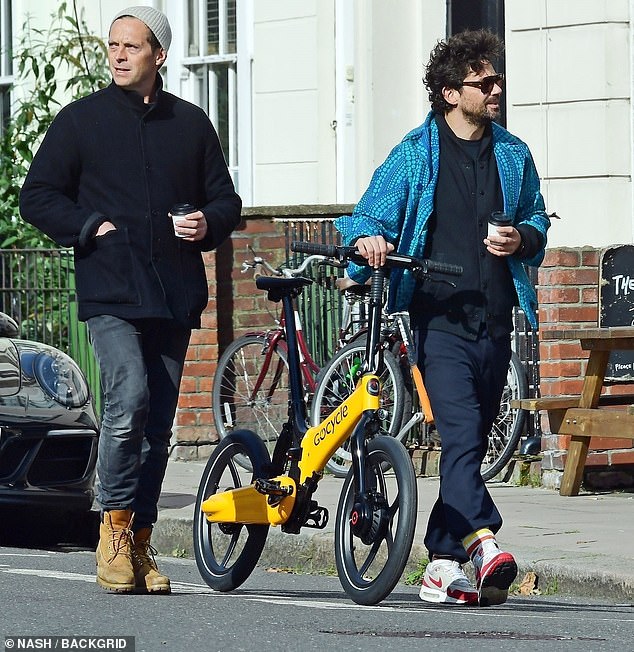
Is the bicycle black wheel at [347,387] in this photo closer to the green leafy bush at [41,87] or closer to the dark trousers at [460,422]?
the green leafy bush at [41,87]

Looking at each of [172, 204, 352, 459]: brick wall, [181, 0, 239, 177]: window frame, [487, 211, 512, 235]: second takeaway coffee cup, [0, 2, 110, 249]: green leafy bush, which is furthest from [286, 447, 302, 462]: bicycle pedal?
[0, 2, 110, 249]: green leafy bush

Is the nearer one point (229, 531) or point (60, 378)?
point (229, 531)

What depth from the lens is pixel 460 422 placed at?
6.33 m

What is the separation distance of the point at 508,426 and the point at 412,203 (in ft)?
14.1

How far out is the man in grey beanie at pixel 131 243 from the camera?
20.7 feet

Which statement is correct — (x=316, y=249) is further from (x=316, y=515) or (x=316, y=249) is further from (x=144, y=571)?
(x=144, y=571)

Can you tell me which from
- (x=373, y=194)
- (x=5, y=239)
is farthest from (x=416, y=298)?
(x=5, y=239)

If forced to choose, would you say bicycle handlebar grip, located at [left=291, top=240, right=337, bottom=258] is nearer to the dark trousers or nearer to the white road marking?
the dark trousers

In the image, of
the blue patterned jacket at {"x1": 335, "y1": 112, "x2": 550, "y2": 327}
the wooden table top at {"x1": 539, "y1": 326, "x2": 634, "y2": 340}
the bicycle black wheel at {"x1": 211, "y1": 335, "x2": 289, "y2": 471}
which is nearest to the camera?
the blue patterned jacket at {"x1": 335, "y1": 112, "x2": 550, "y2": 327}

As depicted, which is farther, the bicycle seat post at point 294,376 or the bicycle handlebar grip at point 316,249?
the bicycle seat post at point 294,376

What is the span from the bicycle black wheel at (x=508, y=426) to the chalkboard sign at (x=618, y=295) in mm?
511

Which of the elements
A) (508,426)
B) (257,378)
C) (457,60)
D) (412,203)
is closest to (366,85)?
(257,378)

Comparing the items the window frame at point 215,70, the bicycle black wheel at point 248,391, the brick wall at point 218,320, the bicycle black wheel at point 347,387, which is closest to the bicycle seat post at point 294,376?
the bicycle black wheel at point 347,387

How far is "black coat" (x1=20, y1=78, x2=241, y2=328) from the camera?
6.34 meters
